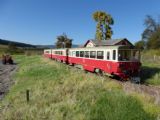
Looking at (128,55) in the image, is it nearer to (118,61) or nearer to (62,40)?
(118,61)

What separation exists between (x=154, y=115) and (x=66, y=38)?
3842 inches

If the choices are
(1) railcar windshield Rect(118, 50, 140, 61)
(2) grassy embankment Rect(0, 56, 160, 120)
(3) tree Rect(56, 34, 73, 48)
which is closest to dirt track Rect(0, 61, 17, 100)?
(2) grassy embankment Rect(0, 56, 160, 120)

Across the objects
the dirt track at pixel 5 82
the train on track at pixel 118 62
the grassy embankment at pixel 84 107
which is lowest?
the dirt track at pixel 5 82

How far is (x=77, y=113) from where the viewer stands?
9961mm

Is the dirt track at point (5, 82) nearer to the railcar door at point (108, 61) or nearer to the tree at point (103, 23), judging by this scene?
the railcar door at point (108, 61)

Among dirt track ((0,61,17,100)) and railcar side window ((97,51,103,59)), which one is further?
railcar side window ((97,51,103,59))

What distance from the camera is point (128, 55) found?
19250 millimetres

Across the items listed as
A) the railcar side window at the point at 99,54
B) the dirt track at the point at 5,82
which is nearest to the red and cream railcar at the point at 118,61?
the railcar side window at the point at 99,54

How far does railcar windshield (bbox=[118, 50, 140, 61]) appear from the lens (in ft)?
60.9

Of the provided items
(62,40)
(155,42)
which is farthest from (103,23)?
(62,40)

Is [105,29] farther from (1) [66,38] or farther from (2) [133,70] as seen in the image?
(2) [133,70]

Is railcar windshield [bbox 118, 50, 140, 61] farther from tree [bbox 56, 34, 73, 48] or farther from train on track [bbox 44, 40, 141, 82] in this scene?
tree [bbox 56, 34, 73, 48]

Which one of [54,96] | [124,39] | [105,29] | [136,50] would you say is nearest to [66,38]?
[105,29]

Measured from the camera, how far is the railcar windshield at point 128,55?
60.9ft
